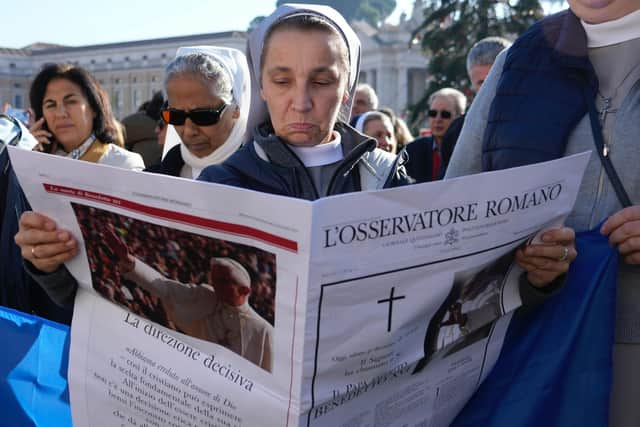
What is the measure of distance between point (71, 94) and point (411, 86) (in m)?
64.1

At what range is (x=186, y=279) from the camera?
1.38 metres

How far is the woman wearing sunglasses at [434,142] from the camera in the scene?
5.31 meters

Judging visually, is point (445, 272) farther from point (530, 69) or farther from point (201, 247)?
point (530, 69)

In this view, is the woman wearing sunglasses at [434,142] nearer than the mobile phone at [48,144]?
No

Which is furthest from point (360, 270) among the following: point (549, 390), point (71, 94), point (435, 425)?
point (71, 94)

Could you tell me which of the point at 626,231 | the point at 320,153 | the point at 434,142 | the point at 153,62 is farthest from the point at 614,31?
the point at 153,62

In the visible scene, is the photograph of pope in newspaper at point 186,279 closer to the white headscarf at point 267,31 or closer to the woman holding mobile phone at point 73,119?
the white headscarf at point 267,31

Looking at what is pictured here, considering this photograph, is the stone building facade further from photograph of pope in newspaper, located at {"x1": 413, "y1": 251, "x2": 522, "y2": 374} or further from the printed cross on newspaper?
the printed cross on newspaper

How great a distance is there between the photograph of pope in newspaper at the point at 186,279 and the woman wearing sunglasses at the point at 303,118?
0.24 meters

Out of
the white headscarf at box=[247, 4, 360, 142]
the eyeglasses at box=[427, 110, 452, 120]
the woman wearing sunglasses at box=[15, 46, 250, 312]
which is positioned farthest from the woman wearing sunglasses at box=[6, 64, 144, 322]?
the eyeglasses at box=[427, 110, 452, 120]

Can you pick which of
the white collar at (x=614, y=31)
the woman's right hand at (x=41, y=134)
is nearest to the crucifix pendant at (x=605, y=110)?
the white collar at (x=614, y=31)

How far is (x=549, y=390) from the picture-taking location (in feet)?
5.50

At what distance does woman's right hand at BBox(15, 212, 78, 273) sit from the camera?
1541mm

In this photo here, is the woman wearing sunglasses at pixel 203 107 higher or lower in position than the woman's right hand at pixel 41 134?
higher
